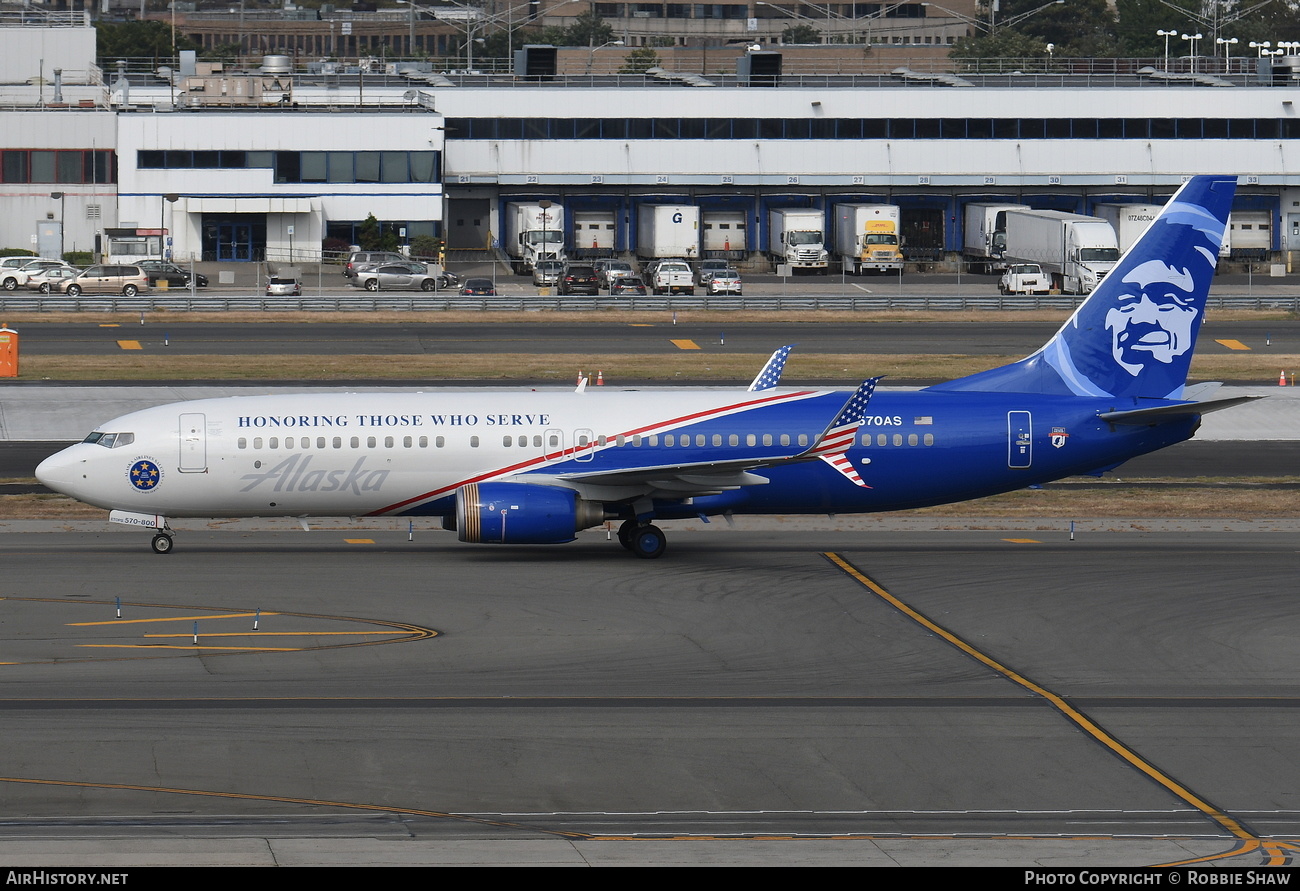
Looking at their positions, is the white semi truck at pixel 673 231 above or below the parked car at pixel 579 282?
above

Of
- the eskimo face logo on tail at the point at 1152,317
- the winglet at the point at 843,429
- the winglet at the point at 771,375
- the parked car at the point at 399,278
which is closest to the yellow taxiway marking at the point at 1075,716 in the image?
the winglet at the point at 843,429

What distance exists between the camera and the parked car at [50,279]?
328 ft

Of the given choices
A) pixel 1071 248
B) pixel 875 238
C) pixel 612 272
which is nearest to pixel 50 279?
pixel 612 272

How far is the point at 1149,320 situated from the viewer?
134 ft

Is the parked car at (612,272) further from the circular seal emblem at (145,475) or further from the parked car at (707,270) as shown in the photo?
the circular seal emblem at (145,475)

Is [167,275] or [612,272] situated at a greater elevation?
[612,272]

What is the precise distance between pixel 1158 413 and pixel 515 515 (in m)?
15.0

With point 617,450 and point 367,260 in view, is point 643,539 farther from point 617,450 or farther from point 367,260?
point 367,260

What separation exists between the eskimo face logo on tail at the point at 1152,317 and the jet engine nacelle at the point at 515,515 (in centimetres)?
1411

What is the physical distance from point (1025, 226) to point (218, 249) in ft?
182

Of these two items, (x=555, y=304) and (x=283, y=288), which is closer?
(x=555, y=304)

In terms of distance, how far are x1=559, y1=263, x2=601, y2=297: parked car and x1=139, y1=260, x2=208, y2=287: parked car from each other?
74.1ft

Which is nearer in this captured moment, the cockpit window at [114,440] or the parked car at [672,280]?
the cockpit window at [114,440]

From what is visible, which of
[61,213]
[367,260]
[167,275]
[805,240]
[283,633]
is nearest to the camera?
[283,633]
